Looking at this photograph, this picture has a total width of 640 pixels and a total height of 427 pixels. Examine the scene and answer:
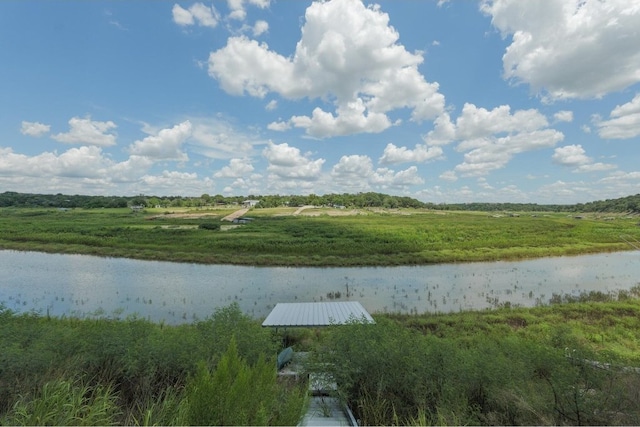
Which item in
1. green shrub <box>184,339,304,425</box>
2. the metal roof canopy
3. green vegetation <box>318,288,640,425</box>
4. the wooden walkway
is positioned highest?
green shrub <box>184,339,304,425</box>

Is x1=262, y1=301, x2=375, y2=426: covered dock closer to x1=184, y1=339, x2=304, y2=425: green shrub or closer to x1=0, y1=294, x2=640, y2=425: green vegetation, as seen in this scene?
x1=0, y1=294, x2=640, y2=425: green vegetation

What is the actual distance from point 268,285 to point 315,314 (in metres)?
9.27

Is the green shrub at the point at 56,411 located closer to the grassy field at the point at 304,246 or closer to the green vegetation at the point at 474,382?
the green vegetation at the point at 474,382

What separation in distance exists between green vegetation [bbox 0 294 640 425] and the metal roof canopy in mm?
2627

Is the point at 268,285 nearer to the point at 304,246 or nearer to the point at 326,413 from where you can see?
the point at 304,246

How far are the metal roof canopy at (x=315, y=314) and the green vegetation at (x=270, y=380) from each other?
263 centimetres

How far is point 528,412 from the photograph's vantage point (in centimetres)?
471

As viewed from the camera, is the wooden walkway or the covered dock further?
the covered dock

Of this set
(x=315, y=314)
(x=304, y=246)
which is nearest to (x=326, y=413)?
(x=315, y=314)

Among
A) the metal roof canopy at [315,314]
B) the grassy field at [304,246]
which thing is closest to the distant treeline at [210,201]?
the grassy field at [304,246]

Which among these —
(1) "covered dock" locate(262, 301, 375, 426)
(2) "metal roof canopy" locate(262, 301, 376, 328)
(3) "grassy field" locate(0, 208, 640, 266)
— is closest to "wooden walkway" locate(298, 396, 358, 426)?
(1) "covered dock" locate(262, 301, 375, 426)

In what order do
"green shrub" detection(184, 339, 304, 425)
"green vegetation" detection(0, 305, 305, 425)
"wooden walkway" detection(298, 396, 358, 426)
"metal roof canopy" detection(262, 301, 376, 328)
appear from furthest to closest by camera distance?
1. "metal roof canopy" detection(262, 301, 376, 328)
2. "wooden walkway" detection(298, 396, 358, 426)
3. "green vegetation" detection(0, 305, 305, 425)
4. "green shrub" detection(184, 339, 304, 425)

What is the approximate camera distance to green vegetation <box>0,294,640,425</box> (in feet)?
12.8

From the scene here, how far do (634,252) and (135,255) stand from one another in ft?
170
